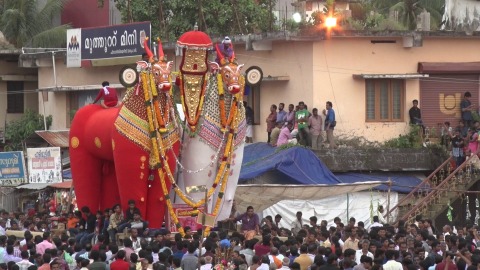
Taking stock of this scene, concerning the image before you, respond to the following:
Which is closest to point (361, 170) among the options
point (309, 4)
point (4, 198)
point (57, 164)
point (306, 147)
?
point (306, 147)

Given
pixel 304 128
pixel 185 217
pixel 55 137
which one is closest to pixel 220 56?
pixel 185 217

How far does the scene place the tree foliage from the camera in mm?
42438

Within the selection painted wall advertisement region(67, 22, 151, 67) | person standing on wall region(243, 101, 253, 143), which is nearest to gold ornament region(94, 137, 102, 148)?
person standing on wall region(243, 101, 253, 143)

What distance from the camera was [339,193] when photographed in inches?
1146

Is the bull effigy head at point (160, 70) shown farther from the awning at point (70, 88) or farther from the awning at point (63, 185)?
the awning at point (70, 88)

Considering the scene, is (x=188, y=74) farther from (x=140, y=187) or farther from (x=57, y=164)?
(x=57, y=164)

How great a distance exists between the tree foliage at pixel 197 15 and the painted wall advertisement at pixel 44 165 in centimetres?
918

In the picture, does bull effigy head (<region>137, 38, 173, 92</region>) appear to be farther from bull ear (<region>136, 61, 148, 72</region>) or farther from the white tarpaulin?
the white tarpaulin

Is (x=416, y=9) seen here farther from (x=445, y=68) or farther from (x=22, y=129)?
(x=445, y=68)

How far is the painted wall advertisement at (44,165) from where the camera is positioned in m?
33.2

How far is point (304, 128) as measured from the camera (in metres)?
32.3

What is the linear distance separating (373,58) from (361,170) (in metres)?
2.83

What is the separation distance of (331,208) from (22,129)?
13.7 m

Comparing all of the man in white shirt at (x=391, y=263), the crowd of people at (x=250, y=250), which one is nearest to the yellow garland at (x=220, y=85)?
the crowd of people at (x=250, y=250)
